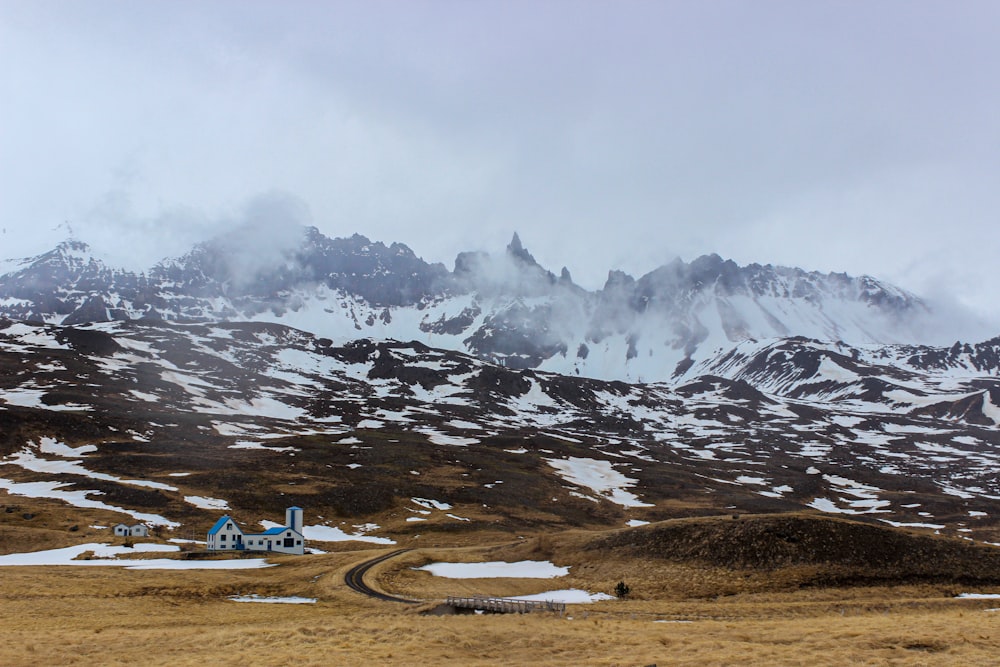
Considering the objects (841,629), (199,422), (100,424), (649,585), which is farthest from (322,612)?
(199,422)

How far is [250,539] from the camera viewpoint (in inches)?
2746

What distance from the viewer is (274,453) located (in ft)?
429

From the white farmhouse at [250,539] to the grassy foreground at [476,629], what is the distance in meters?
23.4

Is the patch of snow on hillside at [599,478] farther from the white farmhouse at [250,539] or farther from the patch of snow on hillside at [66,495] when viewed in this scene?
the patch of snow on hillside at [66,495]

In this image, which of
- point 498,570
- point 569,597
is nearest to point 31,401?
point 498,570

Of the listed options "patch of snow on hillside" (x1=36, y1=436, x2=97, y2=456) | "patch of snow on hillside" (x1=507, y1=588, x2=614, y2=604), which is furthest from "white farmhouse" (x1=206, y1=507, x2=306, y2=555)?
Answer: "patch of snow on hillside" (x1=36, y1=436, x2=97, y2=456)

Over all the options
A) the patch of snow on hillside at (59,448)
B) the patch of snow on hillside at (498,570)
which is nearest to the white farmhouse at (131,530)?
the patch of snow on hillside at (498,570)

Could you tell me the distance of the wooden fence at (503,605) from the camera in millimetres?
34656

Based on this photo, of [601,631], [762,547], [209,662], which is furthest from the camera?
[762,547]

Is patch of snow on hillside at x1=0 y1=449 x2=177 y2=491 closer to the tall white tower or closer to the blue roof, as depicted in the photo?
the tall white tower

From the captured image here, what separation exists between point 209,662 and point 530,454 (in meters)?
136

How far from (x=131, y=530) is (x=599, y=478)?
92563 mm

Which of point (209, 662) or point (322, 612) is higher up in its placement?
point (209, 662)

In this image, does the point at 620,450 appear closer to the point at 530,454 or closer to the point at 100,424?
the point at 530,454
